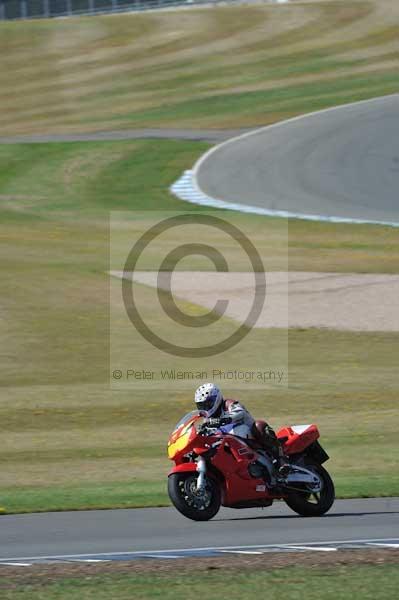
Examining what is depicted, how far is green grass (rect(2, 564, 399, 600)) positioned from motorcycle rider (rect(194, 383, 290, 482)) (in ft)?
10.6

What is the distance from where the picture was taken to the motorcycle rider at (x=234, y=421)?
14828mm

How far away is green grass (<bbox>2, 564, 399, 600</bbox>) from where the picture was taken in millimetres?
10875

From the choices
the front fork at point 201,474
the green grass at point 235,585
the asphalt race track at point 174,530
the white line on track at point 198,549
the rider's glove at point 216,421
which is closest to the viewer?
the green grass at point 235,585

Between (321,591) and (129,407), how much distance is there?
449 inches

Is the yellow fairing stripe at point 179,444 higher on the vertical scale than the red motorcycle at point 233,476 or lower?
higher

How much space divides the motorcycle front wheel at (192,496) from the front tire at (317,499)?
947 mm

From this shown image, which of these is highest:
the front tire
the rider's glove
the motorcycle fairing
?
the rider's glove

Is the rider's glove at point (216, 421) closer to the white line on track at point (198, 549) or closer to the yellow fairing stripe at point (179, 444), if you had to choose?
the yellow fairing stripe at point (179, 444)

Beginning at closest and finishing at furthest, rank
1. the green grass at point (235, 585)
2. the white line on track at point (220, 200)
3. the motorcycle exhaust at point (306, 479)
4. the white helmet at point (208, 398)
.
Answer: the green grass at point (235, 585)
the white helmet at point (208, 398)
the motorcycle exhaust at point (306, 479)
the white line on track at point (220, 200)

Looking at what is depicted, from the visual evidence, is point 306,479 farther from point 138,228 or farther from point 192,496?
point 138,228
